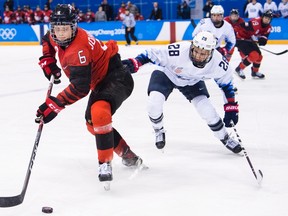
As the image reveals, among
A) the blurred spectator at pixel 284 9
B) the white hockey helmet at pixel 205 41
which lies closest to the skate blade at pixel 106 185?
the white hockey helmet at pixel 205 41

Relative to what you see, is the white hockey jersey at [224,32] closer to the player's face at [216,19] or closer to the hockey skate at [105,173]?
the player's face at [216,19]

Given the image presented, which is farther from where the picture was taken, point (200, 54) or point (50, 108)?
point (200, 54)

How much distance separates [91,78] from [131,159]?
0.68 m

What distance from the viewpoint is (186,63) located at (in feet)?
12.0

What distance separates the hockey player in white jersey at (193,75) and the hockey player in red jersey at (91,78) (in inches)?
12.0

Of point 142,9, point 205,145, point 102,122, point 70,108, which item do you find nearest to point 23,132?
point 70,108

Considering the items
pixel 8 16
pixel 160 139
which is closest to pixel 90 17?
pixel 8 16

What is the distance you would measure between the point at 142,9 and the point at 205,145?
15371 millimetres

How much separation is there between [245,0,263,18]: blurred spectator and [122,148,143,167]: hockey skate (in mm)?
12262

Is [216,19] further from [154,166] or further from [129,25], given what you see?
[129,25]

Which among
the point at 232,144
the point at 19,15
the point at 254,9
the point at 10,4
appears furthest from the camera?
the point at 10,4

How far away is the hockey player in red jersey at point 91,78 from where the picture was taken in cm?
285

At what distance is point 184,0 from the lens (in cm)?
1683

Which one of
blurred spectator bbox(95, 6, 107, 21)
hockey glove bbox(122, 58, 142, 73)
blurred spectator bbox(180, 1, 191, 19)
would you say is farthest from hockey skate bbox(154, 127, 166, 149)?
blurred spectator bbox(95, 6, 107, 21)
